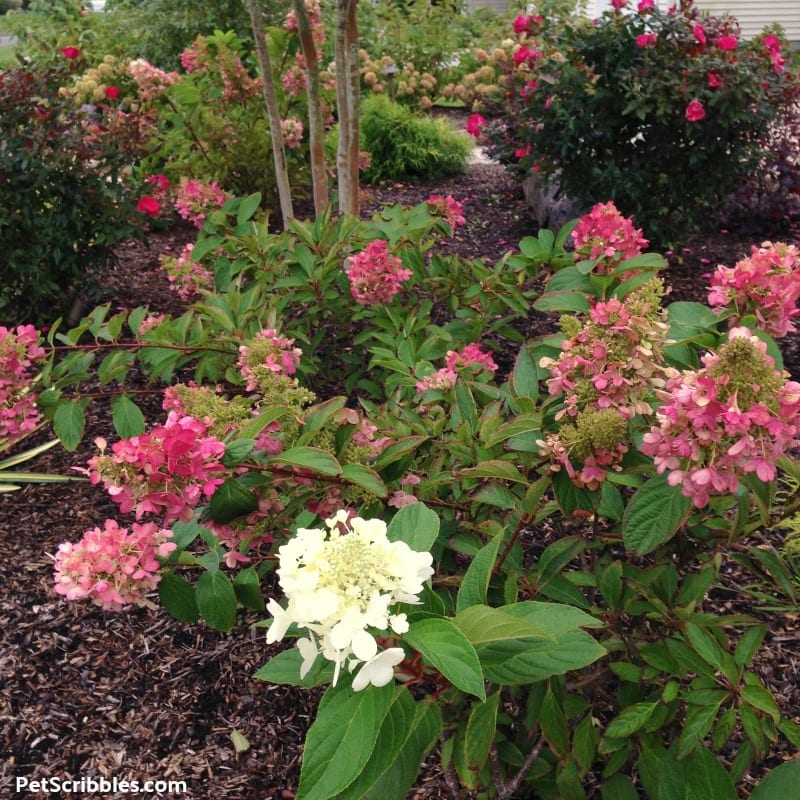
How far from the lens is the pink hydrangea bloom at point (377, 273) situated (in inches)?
91.9

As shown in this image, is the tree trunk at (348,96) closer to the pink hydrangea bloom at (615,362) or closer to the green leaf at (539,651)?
the pink hydrangea bloom at (615,362)

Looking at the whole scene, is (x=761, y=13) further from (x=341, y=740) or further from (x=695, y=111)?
(x=341, y=740)

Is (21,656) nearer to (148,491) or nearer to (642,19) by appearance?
(148,491)

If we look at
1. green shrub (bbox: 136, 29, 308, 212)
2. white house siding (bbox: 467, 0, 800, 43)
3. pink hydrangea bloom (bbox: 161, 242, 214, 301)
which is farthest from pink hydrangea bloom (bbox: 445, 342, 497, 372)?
white house siding (bbox: 467, 0, 800, 43)

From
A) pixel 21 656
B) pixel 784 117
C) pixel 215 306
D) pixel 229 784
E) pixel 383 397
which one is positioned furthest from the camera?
pixel 784 117

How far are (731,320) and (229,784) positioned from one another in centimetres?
146

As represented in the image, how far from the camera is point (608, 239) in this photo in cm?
182

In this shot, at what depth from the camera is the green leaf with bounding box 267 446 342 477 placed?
1.19 m

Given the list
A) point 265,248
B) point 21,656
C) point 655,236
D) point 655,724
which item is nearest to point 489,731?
point 655,724

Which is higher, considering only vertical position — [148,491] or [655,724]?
[148,491]

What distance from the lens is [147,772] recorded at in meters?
1.70

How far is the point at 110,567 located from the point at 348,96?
2.33 meters

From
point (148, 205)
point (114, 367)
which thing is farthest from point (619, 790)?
point (148, 205)

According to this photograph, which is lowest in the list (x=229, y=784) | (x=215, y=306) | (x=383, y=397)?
(x=229, y=784)
